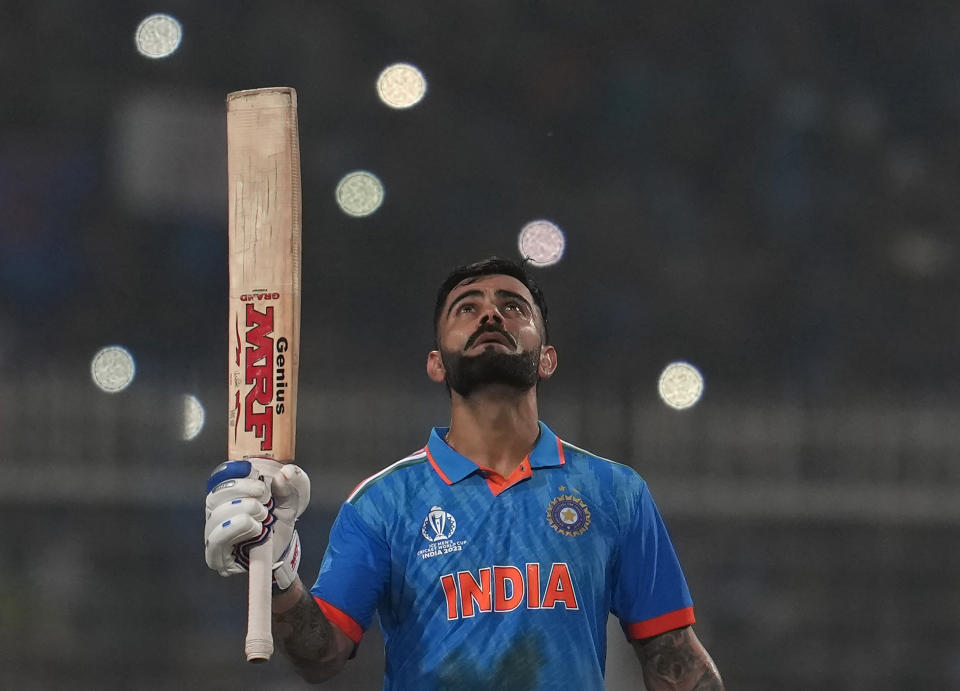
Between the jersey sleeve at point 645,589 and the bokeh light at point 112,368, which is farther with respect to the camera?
the bokeh light at point 112,368

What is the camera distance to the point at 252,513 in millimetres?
1943

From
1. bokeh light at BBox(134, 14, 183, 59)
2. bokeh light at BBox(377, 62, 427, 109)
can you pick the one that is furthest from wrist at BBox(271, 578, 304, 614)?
bokeh light at BBox(134, 14, 183, 59)

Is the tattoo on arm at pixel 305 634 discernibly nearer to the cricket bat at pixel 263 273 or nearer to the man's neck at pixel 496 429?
the cricket bat at pixel 263 273

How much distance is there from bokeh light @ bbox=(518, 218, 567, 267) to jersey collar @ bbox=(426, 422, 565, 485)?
215 inches

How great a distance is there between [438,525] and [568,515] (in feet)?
0.81

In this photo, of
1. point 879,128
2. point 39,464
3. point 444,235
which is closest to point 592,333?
point 444,235

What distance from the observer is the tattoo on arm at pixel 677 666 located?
2287 mm

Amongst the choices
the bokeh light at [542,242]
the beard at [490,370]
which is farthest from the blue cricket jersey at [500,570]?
the bokeh light at [542,242]

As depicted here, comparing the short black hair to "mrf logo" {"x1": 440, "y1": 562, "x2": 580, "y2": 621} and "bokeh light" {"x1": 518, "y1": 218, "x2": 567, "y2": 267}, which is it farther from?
"bokeh light" {"x1": 518, "y1": 218, "x2": 567, "y2": 267}

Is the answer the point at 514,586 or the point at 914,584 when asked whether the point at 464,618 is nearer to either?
the point at 514,586

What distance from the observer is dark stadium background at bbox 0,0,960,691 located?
6.77m

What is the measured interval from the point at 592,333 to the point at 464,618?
225 inches

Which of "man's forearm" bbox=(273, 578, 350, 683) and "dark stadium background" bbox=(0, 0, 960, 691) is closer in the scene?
"man's forearm" bbox=(273, 578, 350, 683)

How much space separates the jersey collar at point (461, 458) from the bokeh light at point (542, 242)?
5468mm
